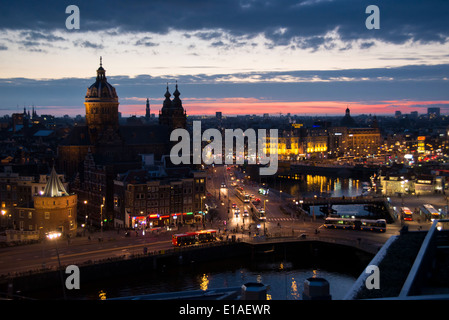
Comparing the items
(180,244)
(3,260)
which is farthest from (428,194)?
(3,260)

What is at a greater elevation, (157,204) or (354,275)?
(157,204)

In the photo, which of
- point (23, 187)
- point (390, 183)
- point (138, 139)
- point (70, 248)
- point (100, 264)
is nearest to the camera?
point (100, 264)

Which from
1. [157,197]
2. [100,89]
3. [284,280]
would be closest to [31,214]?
[157,197]

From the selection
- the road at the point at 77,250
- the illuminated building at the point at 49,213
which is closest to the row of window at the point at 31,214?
the illuminated building at the point at 49,213

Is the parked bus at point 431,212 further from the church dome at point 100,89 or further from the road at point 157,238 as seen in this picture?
the church dome at point 100,89

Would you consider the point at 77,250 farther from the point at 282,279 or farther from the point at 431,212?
the point at 431,212

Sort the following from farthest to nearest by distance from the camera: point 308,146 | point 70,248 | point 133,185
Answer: point 308,146 < point 133,185 < point 70,248
